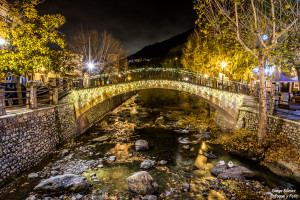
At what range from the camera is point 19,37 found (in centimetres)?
1023

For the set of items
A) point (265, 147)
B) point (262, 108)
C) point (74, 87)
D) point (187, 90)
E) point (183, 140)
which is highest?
point (74, 87)

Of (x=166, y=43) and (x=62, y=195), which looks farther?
(x=166, y=43)

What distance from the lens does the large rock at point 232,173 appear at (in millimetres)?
8406

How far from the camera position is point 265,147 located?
33.7 ft

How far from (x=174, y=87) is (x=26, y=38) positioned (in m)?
14.7

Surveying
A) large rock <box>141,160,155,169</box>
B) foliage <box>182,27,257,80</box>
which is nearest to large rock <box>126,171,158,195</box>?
large rock <box>141,160,155,169</box>

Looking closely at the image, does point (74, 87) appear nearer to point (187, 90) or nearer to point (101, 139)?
point (101, 139)

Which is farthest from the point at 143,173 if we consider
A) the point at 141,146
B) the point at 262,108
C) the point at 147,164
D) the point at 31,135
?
the point at 262,108

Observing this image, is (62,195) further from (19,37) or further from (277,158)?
(277,158)

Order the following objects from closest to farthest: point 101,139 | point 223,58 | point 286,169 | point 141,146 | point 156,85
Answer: point 286,169 < point 141,146 < point 101,139 < point 223,58 < point 156,85

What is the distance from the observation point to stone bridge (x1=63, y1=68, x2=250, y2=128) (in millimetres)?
14367

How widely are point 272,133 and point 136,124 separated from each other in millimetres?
12663

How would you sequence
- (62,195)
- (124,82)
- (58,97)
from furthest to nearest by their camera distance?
(124,82), (58,97), (62,195)

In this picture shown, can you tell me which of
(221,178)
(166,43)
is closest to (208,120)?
(221,178)
